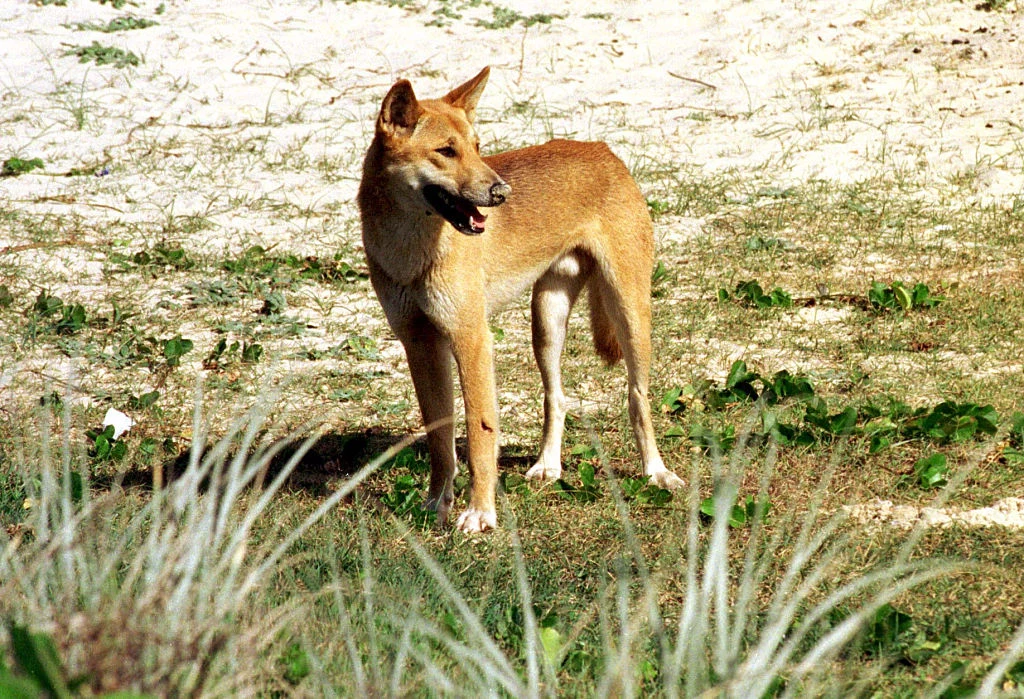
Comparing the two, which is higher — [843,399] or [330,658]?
[330,658]

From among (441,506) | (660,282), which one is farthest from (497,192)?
(660,282)

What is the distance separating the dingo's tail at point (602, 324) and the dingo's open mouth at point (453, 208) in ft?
3.54

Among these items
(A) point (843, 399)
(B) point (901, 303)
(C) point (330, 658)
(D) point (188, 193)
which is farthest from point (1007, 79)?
(C) point (330, 658)

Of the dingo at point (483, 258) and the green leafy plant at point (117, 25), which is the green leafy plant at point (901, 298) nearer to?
the dingo at point (483, 258)

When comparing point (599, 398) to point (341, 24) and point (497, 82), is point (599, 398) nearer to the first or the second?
point (497, 82)

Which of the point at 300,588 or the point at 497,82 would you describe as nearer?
the point at 300,588

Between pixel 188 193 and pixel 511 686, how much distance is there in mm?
7613

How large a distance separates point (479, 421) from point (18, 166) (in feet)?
19.3

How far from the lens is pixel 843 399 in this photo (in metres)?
6.11

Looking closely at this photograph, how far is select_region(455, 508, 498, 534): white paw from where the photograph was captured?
4.98m

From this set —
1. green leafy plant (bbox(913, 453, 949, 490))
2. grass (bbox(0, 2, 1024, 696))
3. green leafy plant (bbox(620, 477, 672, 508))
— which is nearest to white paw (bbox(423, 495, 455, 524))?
grass (bbox(0, 2, 1024, 696))

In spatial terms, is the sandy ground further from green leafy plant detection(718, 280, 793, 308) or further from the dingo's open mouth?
the dingo's open mouth

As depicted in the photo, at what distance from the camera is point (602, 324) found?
578 centimetres

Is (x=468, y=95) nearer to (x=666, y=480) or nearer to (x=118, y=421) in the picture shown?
(x=666, y=480)
